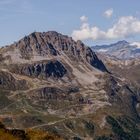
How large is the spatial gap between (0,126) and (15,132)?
21.5ft

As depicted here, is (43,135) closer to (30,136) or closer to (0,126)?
(30,136)

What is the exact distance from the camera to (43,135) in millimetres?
145000

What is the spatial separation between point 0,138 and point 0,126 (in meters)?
23.7

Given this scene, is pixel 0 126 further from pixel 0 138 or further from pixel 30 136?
pixel 0 138

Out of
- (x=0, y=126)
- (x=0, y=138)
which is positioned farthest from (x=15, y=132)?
(x=0, y=138)

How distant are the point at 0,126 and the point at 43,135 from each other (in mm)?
17755

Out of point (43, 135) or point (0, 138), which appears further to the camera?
point (43, 135)

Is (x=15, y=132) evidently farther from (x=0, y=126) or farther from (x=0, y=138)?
(x=0, y=138)

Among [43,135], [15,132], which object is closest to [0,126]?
[15,132]

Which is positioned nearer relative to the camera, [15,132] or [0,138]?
[0,138]

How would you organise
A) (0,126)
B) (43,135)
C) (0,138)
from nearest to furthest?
1. (0,138)
2. (43,135)
3. (0,126)

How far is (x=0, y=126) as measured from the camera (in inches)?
6122

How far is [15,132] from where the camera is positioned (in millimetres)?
151750

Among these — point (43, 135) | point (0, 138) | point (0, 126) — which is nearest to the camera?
point (0, 138)
